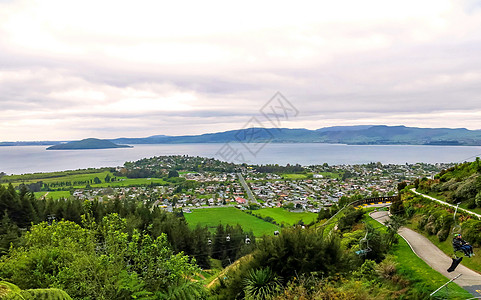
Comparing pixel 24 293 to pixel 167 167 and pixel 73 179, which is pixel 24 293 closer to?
pixel 73 179

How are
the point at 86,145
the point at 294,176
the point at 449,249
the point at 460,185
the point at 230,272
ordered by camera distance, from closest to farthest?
the point at 230,272
the point at 449,249
the point at 460,185
the point at 294,176
the point at 86,145

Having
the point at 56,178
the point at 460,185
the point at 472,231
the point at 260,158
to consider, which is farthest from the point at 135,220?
the point at 260,158

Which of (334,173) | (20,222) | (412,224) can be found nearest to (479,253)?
(412,224)

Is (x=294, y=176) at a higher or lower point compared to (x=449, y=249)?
lower

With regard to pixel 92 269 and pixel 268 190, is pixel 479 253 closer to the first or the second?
pixel 92 269

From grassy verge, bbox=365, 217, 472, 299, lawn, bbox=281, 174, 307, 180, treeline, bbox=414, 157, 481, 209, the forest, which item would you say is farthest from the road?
the forest

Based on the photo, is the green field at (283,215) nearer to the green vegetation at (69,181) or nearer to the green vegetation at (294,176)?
the green vegetation at (294,176)

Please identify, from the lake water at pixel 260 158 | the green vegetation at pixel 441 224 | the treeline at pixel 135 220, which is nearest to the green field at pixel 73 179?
the lake water at pixel 260 158
